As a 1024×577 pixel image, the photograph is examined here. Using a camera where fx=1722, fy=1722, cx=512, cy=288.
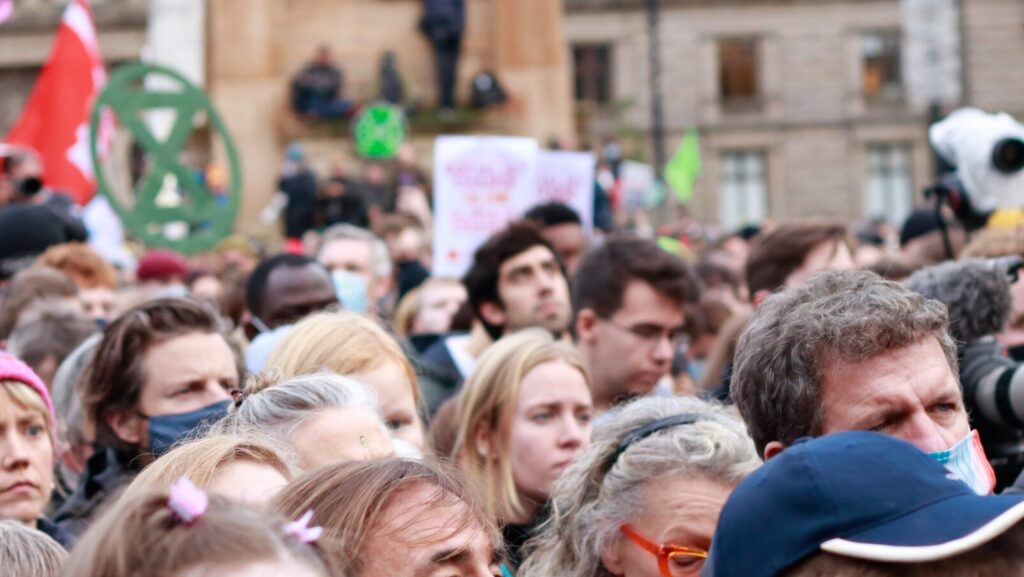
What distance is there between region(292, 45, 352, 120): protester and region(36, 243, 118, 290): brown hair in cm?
939

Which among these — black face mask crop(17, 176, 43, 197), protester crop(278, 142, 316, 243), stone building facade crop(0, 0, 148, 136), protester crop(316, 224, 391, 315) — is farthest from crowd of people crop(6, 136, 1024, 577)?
stone building facade crop(0, 0, 148, 136)

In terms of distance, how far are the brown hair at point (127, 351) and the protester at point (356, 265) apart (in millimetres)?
3139

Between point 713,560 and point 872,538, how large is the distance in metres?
0.25

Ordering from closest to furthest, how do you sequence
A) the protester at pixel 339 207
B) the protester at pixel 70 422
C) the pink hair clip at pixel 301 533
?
the pink hair clip at pixel 301 533
the protester at pixel 70 422
the protester at pixel 339 207

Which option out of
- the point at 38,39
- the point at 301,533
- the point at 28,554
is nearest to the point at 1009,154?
the point at 28,554

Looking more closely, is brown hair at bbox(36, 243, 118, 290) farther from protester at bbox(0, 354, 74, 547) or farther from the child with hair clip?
the child with hair clip

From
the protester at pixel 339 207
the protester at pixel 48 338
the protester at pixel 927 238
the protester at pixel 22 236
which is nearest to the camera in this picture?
the protester at pixel 48 338

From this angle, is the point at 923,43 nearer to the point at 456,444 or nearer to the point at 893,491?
the point at 456,444

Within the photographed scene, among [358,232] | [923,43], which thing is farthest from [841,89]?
[358,232]

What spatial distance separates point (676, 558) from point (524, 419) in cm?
150

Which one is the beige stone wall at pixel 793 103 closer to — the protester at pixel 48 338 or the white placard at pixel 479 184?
the white placard at pixel 479 184

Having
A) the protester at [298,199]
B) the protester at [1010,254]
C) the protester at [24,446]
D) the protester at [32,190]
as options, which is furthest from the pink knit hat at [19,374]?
the protester at [298,199]

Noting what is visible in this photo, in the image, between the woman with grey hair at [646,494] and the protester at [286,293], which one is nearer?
the woman with grey hair at [646,494]

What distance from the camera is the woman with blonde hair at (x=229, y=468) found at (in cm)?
329
